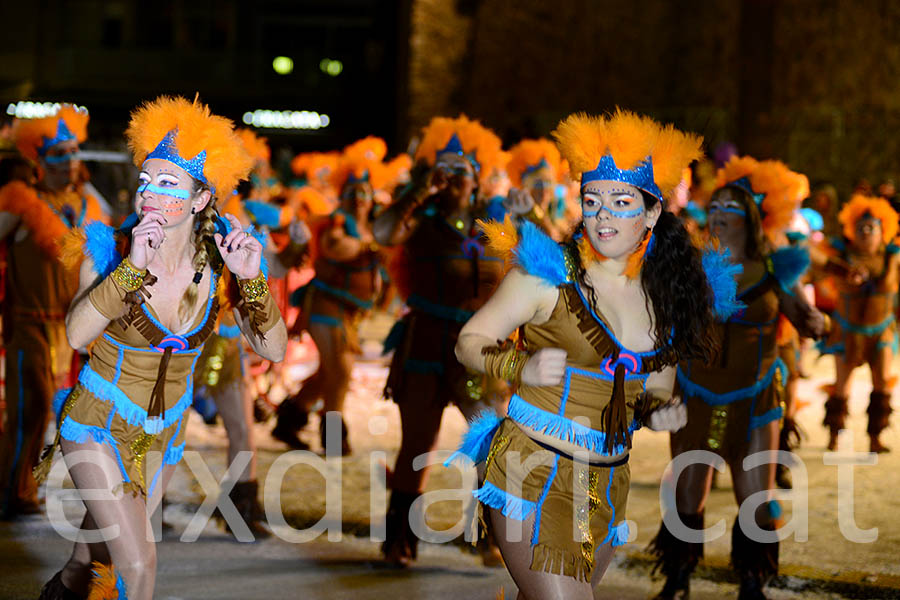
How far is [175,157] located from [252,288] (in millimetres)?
478

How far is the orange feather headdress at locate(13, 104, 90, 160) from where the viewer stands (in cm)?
600

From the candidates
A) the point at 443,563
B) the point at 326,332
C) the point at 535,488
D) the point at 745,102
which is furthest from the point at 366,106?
the point at 535,488

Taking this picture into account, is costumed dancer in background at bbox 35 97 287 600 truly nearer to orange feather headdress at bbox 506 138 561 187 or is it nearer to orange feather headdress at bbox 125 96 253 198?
orange feather headdress at bbox 125 96 253 198

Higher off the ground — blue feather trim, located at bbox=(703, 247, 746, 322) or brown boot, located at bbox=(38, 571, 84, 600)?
blue feather trim, located at bbox=(703, 247, 746, 322)

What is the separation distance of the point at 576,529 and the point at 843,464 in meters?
5.44

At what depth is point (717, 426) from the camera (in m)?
5.03

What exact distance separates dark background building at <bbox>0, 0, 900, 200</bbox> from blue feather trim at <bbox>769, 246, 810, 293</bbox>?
22.3ft

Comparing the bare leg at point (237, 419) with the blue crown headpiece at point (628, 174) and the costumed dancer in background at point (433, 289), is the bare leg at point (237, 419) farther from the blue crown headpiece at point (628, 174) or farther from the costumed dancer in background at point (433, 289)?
the blue crown headpiece at point (628, 174)

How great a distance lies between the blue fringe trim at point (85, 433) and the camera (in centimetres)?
339

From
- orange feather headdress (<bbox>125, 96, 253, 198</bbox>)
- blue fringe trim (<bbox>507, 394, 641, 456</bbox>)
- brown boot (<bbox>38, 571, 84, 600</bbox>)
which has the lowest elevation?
brown boot (<bbox>38, 571, 84, 600</bbox>)

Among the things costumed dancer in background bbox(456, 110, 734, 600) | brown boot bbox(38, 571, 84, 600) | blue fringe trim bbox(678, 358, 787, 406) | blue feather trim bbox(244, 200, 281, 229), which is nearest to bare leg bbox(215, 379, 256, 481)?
blue feather trim bbox(244, 200, 281, 229)

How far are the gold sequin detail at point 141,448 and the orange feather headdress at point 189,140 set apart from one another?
833mm

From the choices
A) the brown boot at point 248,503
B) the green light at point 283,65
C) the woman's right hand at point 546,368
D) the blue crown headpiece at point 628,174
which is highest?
the green light at point 283,65

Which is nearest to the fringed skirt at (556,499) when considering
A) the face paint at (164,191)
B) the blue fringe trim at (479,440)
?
the blue fringe trim at (479,440)
